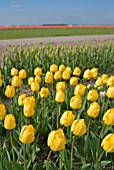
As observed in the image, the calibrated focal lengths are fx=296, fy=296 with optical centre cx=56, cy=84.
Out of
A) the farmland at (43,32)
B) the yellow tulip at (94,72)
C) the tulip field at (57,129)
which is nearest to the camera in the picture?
the tulip field at (57,129)

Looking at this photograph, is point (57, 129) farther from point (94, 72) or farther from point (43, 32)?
point (43, 32)

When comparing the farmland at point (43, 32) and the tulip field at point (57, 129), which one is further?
the farmland at point (43, 32)

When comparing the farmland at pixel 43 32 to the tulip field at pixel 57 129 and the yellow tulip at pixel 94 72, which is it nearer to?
the yellow tulip at pixel 94 72

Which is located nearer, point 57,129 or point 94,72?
point 57,129

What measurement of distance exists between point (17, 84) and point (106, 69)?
4.62 m

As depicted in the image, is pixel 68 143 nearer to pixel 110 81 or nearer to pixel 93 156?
pixel 93 156

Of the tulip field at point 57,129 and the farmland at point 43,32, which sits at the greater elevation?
the farmland at point 43,32

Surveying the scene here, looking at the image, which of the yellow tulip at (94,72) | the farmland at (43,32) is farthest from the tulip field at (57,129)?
the farmland at (43,32)

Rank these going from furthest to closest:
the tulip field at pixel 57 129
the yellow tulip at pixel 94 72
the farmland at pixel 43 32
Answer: the farmland at pixel 43 32, the yellow tulip at pixel 94 72, the tulip field at pixel 57 129

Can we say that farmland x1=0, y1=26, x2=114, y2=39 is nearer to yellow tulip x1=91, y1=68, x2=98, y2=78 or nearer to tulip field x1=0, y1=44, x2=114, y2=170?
yellow tulip x1=91, y1=68, x2=98, y2=78

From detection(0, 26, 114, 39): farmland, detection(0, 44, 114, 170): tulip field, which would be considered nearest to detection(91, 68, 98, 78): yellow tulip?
detection(0, 44, 114, 170): tulip field

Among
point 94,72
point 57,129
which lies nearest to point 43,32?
point 94,72

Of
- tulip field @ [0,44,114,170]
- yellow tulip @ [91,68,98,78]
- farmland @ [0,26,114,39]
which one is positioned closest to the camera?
tulip field @ [0,44,114,170]

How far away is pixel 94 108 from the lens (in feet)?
7.58
